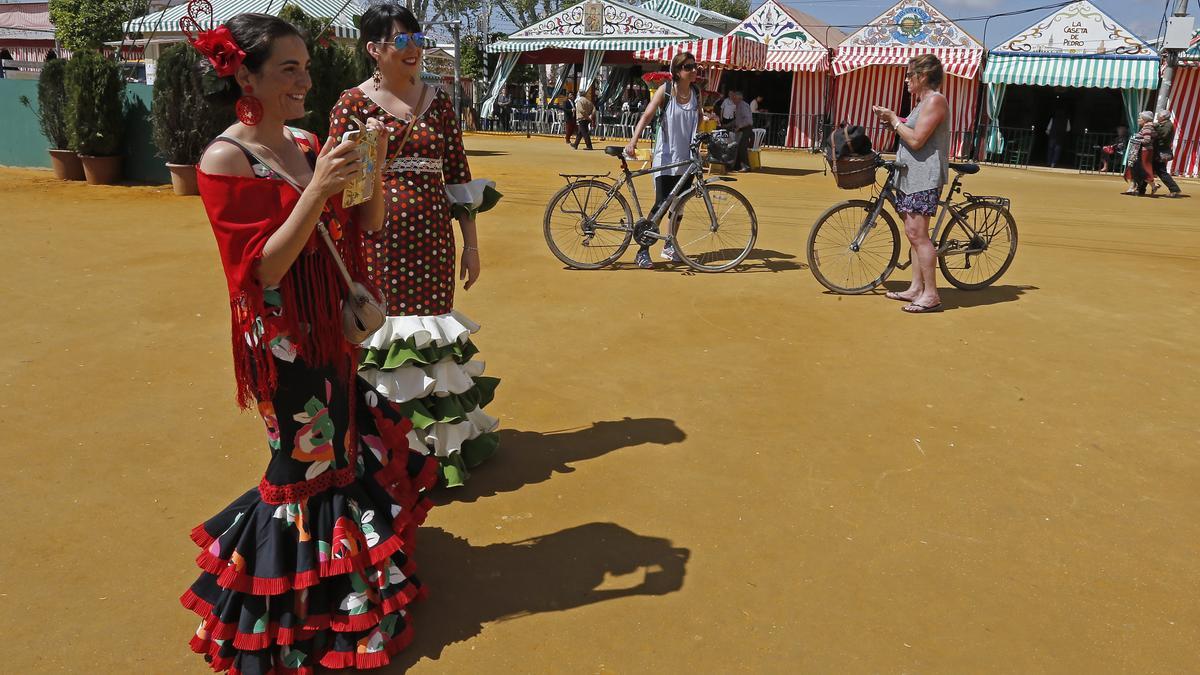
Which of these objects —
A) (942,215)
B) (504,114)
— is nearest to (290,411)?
(942,215)

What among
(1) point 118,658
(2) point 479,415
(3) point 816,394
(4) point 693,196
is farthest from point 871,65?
(1) point 118,658

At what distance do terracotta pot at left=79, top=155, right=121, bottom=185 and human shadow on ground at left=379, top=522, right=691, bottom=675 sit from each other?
1187 cm

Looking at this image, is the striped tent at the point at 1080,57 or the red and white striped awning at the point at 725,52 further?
the striped tent at the point at 1080,57

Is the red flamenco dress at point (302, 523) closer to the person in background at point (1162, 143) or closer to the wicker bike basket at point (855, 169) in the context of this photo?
the wicker bike basket at point (855, 169)

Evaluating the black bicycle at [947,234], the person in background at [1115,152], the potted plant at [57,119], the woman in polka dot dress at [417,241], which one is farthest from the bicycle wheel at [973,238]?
the person in background at [1115,152]

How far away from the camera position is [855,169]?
6785 mm

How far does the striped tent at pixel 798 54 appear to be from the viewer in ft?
77.3

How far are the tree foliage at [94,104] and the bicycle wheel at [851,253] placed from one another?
1000 centimetres

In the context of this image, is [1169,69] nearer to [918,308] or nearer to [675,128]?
[675,128]

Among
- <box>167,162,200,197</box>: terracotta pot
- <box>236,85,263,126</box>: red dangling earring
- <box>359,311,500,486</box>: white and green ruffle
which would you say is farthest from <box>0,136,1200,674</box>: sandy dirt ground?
<box>167,162,200,197</box>: terracotta pot

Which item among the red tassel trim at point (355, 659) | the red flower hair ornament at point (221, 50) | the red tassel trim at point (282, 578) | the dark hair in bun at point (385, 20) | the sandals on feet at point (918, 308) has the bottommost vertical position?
the red tassel trim at point (355, 659)

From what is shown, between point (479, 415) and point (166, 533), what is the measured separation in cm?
128

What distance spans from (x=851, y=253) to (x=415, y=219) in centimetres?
556

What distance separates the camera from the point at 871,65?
2281cm
